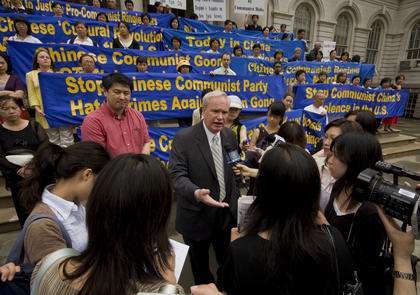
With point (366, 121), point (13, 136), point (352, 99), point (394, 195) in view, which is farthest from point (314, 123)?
point (13, 136)

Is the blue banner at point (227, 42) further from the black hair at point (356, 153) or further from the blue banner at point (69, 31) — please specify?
the black hair at point (356, 153)

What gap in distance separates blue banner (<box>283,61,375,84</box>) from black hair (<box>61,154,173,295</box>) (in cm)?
658

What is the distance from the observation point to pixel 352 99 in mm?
7027

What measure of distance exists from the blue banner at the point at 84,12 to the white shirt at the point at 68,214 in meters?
6.82

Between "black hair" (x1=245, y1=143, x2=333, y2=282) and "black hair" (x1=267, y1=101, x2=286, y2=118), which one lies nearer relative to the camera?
"black hair" (x1=245, y1=143, x2=333, y2=282)

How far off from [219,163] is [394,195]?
1.31m

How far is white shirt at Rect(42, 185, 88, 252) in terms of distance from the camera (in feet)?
4.11

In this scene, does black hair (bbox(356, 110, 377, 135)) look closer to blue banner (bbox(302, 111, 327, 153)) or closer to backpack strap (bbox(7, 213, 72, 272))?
blue banner (bbox(302, 111, 327, 153))

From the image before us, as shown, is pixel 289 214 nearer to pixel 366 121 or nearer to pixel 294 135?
pixel 294 135

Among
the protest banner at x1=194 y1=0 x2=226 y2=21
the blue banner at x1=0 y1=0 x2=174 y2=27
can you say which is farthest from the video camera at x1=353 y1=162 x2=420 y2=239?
the protest banner at x1=194 y1=0 x2=226 y2=21

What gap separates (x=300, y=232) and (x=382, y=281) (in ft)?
2.60

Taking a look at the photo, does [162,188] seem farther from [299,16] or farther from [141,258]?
[299,16]

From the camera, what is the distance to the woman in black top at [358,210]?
1.31 meters

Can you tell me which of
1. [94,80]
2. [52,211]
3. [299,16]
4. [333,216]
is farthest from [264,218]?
[299,16]
